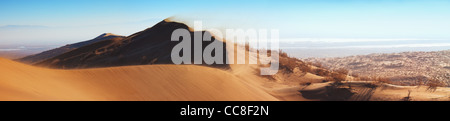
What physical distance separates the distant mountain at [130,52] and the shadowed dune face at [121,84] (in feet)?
17.7

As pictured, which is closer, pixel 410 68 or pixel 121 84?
pixel 121 84

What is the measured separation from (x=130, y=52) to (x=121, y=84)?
31.9ft

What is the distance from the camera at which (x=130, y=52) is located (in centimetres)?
1392

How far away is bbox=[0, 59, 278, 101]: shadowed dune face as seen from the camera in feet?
12.6

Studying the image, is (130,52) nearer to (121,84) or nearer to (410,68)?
(121,84)

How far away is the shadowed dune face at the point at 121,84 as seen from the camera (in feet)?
12.6

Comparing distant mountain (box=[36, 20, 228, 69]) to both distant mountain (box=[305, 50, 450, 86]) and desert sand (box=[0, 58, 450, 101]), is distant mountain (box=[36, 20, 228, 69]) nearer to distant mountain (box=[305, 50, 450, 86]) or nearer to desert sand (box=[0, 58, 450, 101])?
desert sand (box=[0, 58, 450, 101])

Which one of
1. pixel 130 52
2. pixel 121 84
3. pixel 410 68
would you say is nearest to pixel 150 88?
pixel 121 84

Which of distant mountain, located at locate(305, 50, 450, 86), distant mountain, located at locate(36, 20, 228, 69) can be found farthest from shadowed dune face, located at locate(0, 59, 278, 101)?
distant mountain, located at locate(305, 50, 450, 86)
